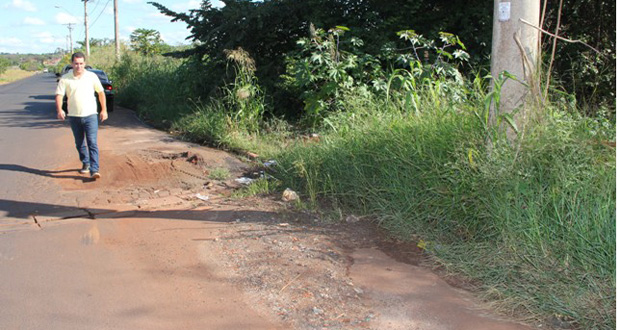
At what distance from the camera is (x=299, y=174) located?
672 centimetres

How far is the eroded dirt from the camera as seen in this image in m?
3.70

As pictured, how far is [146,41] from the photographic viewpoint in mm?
34344

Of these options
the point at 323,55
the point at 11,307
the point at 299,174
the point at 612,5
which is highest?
the point at 612,5

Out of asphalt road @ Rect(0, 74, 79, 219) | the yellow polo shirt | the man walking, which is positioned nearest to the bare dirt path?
asphalt road @ Rect(0, 74, 79, 219)

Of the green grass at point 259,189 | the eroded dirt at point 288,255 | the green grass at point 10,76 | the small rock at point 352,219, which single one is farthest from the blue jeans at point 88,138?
the green grass at point 10,76

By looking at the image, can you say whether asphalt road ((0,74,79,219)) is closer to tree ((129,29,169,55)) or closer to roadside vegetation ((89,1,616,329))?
roadside vegetation ((89,1,616,329))

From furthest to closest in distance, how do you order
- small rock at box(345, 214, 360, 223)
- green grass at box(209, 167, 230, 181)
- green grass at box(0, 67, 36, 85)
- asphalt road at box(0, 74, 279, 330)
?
1. green grass at box(0, 67, 36, 85)
2. green grass at box(209, 167, 230, 181)
3. small rock at box(345, 214, 360, 223)
4. asphalt road at box(0, 74, 279, 330)

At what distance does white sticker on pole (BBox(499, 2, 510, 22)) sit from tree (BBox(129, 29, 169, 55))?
29775 millimetres

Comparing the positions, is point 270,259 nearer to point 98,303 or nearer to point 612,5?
point 98,303

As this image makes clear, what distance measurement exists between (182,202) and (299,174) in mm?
1435

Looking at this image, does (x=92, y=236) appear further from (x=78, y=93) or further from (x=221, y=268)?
(x=78, y=93)

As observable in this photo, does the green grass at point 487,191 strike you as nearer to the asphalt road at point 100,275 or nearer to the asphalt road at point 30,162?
the asphalt road at point 100,275

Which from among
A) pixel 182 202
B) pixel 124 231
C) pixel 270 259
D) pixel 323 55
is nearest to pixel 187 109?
pixel 323 55

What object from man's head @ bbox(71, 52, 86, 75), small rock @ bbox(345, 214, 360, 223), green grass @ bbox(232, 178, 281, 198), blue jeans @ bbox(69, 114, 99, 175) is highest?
man's head @ bbox(71, 52, 86, 75)
